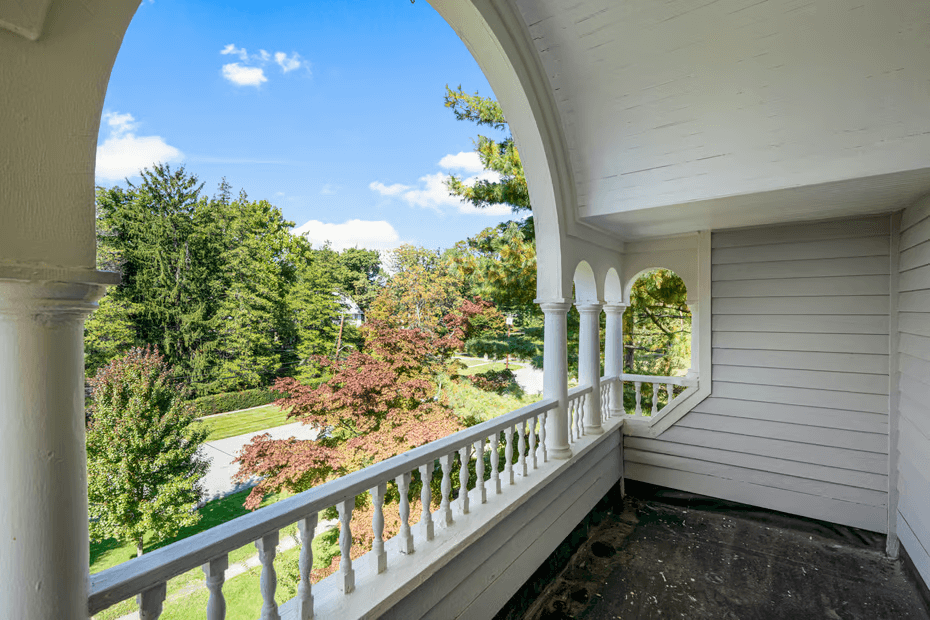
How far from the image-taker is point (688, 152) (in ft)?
8.09

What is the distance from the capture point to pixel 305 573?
1385mm

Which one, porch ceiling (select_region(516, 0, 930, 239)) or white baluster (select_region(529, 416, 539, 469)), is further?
white baluster (select_region(529, 416, 539, 469))

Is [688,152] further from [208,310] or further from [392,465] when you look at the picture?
[208,310]

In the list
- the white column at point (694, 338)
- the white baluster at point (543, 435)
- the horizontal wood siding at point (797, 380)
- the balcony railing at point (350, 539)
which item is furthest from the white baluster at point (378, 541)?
the white column at point (694, 338)

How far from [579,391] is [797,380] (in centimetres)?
178

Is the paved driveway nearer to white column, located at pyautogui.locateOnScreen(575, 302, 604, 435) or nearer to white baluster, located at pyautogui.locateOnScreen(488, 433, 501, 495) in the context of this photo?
white column, located at pyautogui.locateOnScreen(575, 302, 604, 435)

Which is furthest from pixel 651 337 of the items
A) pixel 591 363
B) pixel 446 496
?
pixel 446 496

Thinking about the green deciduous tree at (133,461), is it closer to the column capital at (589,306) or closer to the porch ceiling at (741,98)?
the column capital at (589,306)

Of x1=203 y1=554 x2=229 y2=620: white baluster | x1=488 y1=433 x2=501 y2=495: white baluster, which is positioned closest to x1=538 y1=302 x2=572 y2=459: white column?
x1=488 y1=433 x2=501 y2=495: white baluster

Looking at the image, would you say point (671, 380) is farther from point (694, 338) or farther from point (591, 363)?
point (591, 363)

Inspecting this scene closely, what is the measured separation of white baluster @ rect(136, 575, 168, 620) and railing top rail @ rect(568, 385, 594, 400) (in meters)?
2.67

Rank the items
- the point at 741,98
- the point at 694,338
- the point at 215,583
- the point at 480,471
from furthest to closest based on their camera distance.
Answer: the point at 694,338 < the point at 480,471 < the point at 741,98 < the point at 215,583

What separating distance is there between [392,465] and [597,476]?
2.45 meters

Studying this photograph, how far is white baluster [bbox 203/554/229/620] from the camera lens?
1142mm
